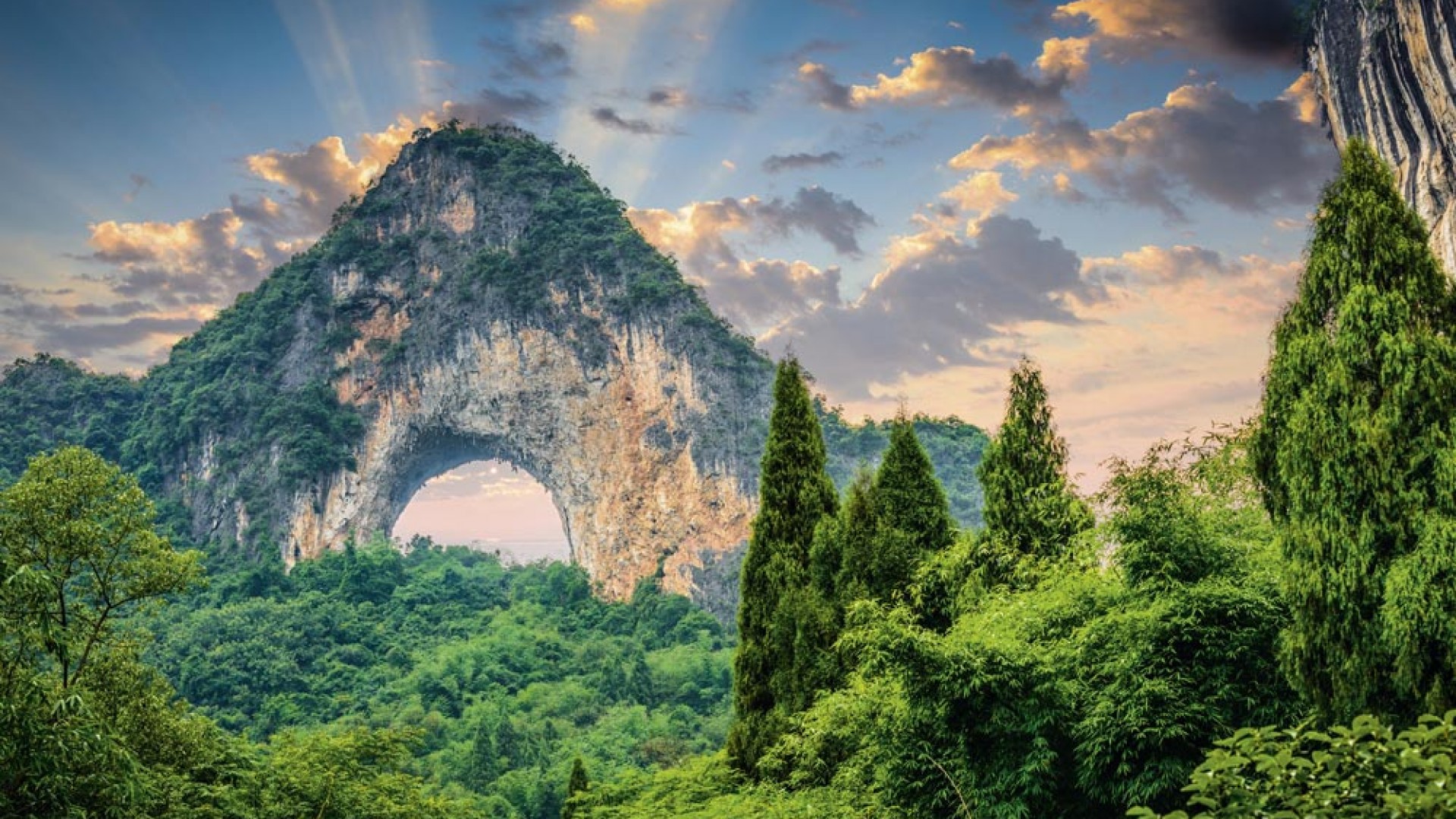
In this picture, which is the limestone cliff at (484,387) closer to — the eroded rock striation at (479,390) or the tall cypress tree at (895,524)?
the eroded rock striation at (479,390)

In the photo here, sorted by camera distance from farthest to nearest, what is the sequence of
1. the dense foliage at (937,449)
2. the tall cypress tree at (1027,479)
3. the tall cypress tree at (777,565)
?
1. the dense foliage at (937,449)
2. the tall cypress tree at (777,565)
3. the tall cypress tree at (1027,479)

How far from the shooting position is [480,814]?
50.7ft

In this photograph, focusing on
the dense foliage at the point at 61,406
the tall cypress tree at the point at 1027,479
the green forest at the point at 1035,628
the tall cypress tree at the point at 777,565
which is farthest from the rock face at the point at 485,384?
the tall cypress tree at the point at 1027,479

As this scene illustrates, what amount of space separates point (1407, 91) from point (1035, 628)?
21.3m

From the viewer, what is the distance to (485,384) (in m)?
61.9

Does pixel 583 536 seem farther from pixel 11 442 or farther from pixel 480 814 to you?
pixel 480 814

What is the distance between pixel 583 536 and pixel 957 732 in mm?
54007

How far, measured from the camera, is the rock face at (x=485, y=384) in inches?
2335

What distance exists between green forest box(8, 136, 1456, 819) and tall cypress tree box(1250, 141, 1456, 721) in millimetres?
15

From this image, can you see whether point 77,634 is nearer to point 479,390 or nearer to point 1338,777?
point 1338,777

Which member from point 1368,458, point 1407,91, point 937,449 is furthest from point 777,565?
point 937,449

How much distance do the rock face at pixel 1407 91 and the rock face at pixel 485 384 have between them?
35.8 meters

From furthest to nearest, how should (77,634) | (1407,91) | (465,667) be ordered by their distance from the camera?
(465,667), (1407,91), (77,634)

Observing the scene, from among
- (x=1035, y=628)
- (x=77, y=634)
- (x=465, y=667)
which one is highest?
(x=77, y=634)
